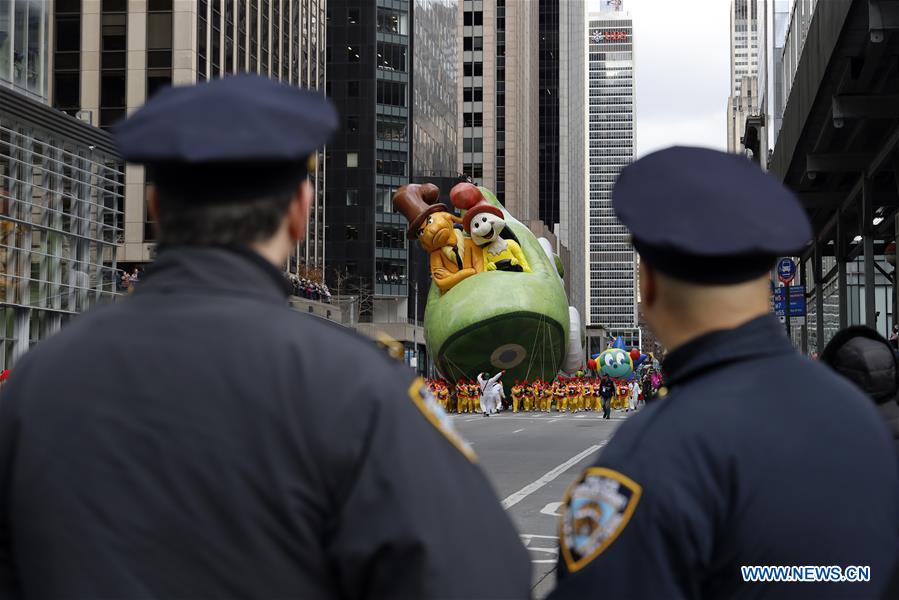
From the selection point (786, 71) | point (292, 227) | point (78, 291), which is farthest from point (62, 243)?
A: point (292, 227)

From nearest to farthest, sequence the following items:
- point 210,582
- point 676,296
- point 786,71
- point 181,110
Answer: point 210,582 < point 181,110 < point 676,296 < point 786,71

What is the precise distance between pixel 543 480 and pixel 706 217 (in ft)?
44.9

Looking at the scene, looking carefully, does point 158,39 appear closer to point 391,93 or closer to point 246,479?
point 391,93

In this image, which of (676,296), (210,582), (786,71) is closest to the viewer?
(210,582)

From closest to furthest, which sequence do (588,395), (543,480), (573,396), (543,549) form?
(543,549) → (543,480) → (573,396) → (588,395)

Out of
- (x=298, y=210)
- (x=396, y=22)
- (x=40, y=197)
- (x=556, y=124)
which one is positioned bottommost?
(x=298, y=210)

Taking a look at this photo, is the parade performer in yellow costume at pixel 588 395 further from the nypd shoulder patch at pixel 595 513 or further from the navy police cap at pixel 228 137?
the navy police cap at pixel 228 137

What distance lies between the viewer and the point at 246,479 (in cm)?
185

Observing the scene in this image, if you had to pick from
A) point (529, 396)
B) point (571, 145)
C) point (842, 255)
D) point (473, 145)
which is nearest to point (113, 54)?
point (529, 396)

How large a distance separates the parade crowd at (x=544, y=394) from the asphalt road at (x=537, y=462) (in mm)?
1919

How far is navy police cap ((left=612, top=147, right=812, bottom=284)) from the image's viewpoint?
2.24 m

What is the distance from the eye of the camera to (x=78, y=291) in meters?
37.8

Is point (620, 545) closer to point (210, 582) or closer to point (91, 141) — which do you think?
point (210, 582)

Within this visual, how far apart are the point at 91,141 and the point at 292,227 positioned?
124 feet
